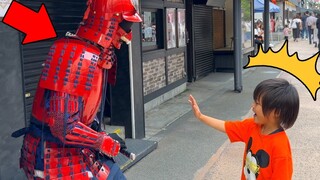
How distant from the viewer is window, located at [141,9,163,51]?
27.4 feet

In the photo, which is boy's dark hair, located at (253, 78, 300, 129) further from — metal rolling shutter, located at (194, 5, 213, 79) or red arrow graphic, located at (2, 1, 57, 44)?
metal rolling shutter, located at (194, 5, 213, 79)

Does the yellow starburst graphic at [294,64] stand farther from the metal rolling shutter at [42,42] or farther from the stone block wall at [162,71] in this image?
the stone block wall at [162,71]

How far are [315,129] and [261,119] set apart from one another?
15.7 ft

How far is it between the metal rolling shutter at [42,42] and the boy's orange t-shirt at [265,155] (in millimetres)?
2352

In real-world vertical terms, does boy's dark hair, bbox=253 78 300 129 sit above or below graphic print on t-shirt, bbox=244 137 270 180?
above

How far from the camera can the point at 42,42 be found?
16.2 feet

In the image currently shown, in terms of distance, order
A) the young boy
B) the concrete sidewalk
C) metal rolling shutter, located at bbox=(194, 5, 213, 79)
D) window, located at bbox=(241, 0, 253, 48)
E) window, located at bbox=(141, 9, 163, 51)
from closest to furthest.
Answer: the young boy < the concrete sidewalk < window, located at bbox=(141, 9, 163, 51) < metal rolling shutter, located at bbox=(194, 5, 213, 79) < window, located at bbox=(241, 0, 253, 48)

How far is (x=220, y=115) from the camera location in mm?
8078

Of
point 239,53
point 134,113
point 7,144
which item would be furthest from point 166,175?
point 239,53

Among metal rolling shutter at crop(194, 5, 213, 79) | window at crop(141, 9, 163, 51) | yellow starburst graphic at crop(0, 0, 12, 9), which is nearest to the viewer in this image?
yellow starburst graphic at crop(0, 0, 12, 9)

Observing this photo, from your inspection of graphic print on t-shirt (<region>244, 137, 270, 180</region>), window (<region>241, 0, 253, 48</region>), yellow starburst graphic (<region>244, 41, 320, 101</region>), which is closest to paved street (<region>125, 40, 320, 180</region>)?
graphic print on t-shirt (<region>244, 137, 270, 180</region>)

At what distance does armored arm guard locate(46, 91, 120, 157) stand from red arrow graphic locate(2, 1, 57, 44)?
78cm

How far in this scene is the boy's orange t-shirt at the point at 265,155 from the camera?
2.54 metres

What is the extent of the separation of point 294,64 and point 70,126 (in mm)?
1366
